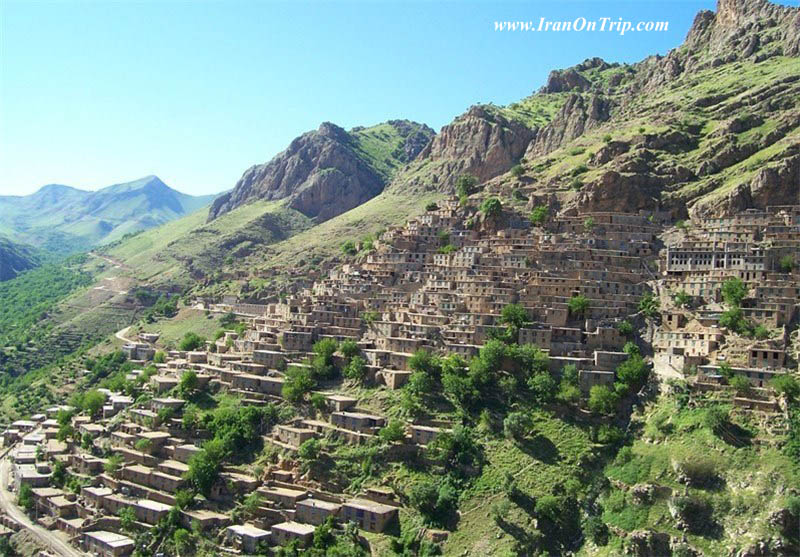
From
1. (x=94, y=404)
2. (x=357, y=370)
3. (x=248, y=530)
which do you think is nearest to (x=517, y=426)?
(x=357, y=370)

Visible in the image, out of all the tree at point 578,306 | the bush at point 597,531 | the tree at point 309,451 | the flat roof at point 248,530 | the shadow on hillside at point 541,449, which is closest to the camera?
the bush at point 597,531

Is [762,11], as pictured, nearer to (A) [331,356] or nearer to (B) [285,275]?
(B) [285,275]

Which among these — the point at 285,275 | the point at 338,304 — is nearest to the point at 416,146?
the point at 285,275

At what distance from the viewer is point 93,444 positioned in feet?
208

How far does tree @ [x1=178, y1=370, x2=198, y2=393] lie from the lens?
6419 cm

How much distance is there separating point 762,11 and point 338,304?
67.6 metres

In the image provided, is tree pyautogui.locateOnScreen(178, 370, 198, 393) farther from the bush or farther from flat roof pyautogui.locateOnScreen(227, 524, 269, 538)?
the bush

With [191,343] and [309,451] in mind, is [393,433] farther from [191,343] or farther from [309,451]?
[191,343]

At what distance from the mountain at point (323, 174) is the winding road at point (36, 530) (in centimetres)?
7772

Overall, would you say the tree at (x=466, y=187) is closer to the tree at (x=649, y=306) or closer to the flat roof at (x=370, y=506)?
the tree at (x=649, y=306)

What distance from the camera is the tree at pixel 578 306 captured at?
58.9 m

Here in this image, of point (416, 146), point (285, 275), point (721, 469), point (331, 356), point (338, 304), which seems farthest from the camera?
point (416, 146)

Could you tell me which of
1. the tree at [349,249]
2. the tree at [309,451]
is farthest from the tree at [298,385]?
the tree at [349,249]

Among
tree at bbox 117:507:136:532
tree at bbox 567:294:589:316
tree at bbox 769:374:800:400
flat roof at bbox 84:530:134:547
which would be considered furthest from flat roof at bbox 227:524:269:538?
tree at bbox 769:374:800:400
